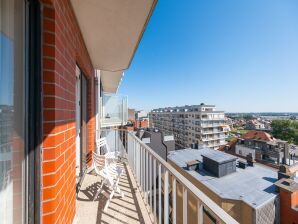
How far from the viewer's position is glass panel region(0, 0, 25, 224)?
0.74m

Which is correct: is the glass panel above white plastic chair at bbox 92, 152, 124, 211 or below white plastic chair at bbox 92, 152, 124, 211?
above

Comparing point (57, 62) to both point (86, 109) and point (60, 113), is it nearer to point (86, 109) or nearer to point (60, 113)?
point (60, 113)

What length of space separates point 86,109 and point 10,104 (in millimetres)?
2869

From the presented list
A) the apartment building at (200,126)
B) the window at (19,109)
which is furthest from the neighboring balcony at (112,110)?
the apartment building at (200,126)

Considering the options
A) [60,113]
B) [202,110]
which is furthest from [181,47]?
[202,110]

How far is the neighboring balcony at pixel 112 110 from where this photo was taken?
21.4ft

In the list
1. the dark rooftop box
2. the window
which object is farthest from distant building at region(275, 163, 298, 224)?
the window

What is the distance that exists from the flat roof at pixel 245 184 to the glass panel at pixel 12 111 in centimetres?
728

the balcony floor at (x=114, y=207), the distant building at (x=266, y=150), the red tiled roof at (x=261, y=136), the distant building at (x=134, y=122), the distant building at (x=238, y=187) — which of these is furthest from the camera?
the red tiled roof at (x=261, y=136)

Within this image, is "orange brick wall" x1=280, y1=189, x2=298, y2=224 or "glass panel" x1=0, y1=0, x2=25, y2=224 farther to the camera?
"orange brick wall" x1=280, y1=189, x2=298, y2=224

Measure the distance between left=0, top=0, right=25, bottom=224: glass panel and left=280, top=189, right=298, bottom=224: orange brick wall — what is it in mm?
8888

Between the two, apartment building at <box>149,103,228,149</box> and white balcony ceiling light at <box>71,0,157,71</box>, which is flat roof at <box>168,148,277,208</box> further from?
apartment building at <box>149,103,228,149</box>

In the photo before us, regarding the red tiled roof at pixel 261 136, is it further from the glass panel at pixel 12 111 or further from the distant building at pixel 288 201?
the glass panel at pixel 12 111

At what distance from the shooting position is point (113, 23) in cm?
181
